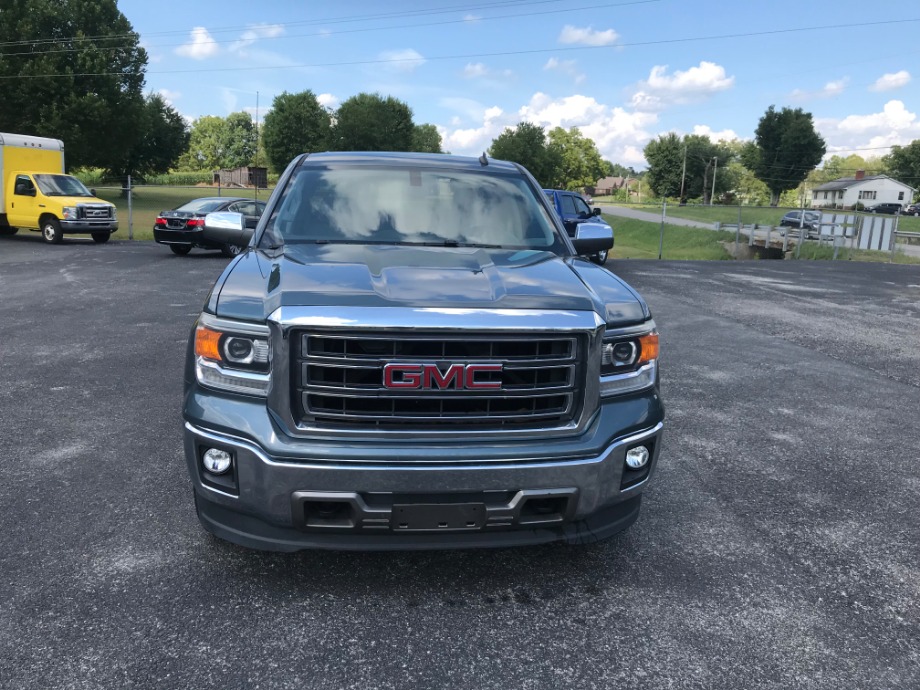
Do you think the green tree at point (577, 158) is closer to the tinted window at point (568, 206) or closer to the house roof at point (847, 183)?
the house roof at point (847, 183)

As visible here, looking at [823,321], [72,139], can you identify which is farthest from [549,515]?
[72,139]

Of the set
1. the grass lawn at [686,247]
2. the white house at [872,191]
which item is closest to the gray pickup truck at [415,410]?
the grass lawn at [686,247]

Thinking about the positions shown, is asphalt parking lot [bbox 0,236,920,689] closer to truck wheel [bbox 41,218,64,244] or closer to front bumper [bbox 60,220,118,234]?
front bumper [bbox 60,220,118,234]

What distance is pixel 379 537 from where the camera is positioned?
9.37 feet

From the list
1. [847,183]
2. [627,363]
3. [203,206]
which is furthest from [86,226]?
[847,183]

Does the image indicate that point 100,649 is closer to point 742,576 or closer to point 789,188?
point 742,576

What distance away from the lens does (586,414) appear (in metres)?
2.96

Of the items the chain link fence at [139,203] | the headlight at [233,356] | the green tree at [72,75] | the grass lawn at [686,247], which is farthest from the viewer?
the green tree at [72,75]

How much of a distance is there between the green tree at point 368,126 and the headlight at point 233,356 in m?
72.5

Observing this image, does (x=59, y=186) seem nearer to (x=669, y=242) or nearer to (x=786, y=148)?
(x=669, y=242)

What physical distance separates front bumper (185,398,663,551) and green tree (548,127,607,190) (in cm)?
11943

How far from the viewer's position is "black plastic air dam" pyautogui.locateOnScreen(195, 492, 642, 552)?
2852 millimetres

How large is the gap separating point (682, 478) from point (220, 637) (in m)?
2.85

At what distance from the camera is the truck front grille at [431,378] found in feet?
9.11
